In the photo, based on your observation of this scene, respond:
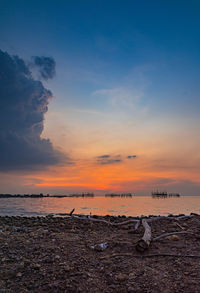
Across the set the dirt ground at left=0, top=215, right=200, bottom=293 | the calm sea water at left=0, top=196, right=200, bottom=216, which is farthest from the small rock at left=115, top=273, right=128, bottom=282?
the calm sea water at left=0, top=196, right=200, bottom=216

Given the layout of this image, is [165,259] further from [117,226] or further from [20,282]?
[117,226]

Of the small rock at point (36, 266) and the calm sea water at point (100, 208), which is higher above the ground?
the small rock at point (36, 266)

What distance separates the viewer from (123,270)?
540cm

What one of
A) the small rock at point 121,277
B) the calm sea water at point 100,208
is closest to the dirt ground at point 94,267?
the small rock at point 121,277

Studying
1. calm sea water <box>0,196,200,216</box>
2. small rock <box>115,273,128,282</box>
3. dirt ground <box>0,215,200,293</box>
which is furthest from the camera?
calm sea water <box>0,196,200,216</box>

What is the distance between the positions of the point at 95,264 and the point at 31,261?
5.31 ft

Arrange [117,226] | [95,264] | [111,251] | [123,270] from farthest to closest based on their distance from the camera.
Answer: [117,226] < [111,251] < [95,264] < [123,270]

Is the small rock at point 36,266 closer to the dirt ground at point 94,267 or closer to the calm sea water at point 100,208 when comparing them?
the dirt ground at point 94,267

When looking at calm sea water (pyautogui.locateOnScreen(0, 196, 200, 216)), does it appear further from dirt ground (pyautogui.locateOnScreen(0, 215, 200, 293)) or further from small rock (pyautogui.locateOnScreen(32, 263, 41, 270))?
small rock (pyautogui.locateOnScreen(32, 263, 41, 270))

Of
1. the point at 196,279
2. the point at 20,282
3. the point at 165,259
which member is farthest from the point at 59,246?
the point at 196,279

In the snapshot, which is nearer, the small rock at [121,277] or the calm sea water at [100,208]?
the small rock at [121,277]

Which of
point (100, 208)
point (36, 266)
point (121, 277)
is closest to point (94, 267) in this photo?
point (121, 277)

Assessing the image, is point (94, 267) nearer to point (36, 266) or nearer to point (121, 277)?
point (121, 277)

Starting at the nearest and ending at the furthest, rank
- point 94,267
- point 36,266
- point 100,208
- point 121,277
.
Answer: point 121,277, point 36,266, point 94,267, point 100,208
